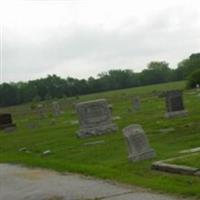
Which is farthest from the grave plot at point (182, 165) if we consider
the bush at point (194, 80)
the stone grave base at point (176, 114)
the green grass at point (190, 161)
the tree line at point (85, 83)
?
the tree line at point (85, 83)

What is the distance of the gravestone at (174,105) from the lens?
2923 cm

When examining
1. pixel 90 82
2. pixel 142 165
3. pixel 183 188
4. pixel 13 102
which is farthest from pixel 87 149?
pixel 90 82

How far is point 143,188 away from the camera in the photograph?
10.4 metres

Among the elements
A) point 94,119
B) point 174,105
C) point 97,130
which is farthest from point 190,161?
point 174,105

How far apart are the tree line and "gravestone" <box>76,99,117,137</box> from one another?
73.8 m

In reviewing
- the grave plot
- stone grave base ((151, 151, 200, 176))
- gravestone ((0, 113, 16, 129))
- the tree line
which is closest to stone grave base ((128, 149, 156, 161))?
the grave plot

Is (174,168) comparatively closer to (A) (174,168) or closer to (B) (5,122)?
(A) (174,168)

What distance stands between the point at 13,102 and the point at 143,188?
109401 mm

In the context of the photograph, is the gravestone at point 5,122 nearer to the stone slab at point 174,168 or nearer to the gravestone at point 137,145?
the gravestone at point 137,145

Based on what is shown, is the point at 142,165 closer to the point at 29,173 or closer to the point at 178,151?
the point at 178,151

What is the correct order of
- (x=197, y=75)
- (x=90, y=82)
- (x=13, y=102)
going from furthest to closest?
(x=90, y=82), (x=13, y=102), (x=197, y=75)

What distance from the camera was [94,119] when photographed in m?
25.0

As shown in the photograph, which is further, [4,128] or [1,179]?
[4,128]

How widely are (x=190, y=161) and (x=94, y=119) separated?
1298 centimetres
